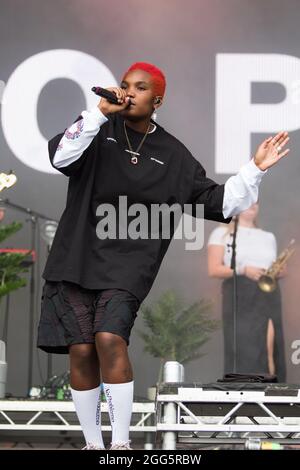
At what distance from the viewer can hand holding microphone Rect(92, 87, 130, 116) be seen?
3.08m

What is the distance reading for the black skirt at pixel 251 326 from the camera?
23.7 feet

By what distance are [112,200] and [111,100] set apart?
1.19 ft

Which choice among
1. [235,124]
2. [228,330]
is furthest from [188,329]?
[235,124]

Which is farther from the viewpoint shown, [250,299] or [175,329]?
[250,299]

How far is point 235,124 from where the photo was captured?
736 cm

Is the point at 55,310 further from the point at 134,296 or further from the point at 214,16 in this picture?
the point at 214,16

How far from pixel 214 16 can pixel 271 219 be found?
173cm

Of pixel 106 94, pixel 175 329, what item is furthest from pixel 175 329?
pixel 106 94

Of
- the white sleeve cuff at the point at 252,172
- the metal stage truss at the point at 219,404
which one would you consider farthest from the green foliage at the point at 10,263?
the white sleeve cuff at the point at 252,172

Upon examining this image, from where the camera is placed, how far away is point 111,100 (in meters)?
3.11

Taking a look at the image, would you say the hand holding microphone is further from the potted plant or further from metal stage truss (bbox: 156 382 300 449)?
the potted plant

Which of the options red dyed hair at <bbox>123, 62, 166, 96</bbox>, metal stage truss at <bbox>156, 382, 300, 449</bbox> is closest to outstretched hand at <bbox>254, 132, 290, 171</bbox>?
red dyed hair at <bbox>123, 62, 166, 96</bbox>

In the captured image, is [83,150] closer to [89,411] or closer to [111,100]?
[111,100]

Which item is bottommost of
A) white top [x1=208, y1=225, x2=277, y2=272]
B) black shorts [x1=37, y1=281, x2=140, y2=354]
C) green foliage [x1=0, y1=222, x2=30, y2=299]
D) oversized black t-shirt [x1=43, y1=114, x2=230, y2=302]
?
black shorts [x1=37, y1=281, x2=140, y2=354]
